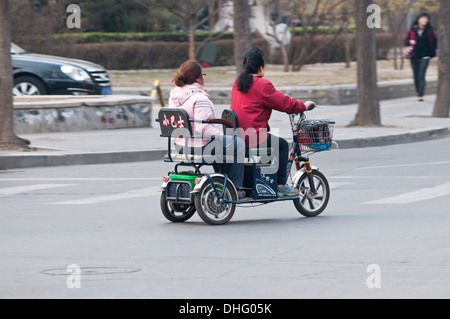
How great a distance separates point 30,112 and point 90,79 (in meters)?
2.53

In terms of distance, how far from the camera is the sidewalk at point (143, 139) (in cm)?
1549

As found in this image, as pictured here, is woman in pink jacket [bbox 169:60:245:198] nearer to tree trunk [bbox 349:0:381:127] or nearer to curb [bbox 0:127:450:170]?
curb [bbox 0:127:450:170]

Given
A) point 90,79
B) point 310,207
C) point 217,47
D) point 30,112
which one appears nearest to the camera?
point 310,207

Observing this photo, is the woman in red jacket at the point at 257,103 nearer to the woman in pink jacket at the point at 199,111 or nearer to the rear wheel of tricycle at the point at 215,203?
the woman in pink jacket at the point at 199,111

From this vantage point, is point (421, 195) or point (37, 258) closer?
point (37, 258)

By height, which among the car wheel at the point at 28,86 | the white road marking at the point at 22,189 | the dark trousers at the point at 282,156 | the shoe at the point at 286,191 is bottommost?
the white road marking at the point at 22,189

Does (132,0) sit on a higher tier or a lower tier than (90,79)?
higher

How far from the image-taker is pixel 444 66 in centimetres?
2112

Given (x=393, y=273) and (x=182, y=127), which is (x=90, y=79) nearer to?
(x=182, y=127)

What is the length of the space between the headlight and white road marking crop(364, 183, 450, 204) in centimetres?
1064

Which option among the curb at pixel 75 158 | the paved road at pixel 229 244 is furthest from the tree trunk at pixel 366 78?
the paved road at pixel 229 244

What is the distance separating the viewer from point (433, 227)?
909cm

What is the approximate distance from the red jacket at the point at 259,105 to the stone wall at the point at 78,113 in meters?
9.66
